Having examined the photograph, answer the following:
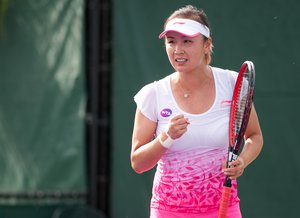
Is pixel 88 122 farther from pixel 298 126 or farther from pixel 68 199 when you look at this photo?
pixel 298 126

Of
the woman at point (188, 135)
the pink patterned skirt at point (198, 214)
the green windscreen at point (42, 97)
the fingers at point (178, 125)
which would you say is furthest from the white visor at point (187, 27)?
the green windscreen at point (42, 97)

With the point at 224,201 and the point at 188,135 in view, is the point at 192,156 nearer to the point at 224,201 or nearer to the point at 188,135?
the point at 188,135

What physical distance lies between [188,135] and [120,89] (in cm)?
261

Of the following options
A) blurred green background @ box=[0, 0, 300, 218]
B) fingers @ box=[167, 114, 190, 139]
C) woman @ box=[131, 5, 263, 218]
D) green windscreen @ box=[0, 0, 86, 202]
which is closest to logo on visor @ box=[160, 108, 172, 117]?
woman @ box=[131, 5, 263, 218]

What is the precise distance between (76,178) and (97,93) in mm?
687

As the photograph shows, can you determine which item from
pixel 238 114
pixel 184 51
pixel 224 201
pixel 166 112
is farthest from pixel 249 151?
pixel 184 51

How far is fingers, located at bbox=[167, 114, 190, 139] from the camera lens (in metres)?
2.95

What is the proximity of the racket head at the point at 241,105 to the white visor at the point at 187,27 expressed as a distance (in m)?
0.24

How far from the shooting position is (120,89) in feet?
18.7

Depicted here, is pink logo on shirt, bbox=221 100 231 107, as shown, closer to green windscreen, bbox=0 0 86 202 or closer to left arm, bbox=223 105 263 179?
left arm, bbox=223 105 263 179

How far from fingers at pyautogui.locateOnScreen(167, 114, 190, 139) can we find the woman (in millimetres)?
143

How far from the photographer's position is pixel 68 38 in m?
5.80

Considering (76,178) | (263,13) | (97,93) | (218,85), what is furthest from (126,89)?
(218,85)

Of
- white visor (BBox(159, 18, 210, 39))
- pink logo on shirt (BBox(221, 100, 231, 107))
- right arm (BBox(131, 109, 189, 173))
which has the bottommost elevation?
right arm (BBox(131, 109, 189, 173))
